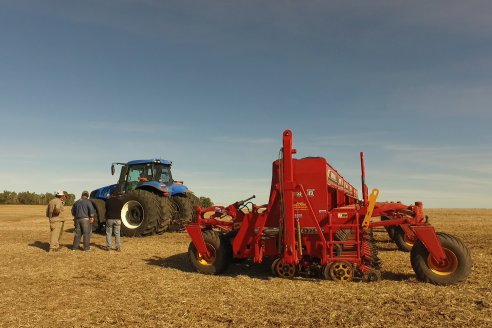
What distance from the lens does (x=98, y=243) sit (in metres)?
14.1

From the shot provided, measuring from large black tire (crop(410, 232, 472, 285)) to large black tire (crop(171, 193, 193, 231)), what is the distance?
37.2 feet

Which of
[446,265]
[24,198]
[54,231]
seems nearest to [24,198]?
[24,198]

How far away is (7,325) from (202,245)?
4149 millimetres

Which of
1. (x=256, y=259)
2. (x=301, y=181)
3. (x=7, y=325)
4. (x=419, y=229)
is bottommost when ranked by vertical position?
(x=7, y=325)

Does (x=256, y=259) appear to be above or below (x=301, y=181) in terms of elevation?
below

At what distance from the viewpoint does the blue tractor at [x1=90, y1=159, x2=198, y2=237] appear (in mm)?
15438

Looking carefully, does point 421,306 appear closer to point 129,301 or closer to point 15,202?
point 129,301

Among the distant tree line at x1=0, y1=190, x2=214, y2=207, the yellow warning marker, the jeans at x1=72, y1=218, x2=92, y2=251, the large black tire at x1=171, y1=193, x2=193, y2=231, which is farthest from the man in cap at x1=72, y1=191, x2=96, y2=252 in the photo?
the distant tree line at x1=0, y1=190, x2=214, y2=207

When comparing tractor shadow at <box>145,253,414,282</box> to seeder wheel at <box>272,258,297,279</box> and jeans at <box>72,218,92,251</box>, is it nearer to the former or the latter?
seeder wheel at <box>272,258,297,279</box>

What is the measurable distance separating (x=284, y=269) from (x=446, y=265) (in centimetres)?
299

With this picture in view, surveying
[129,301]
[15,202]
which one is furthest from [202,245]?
[15,202]

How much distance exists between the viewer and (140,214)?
618 inches

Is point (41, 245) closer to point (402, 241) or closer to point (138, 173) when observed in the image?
point (138, 173)

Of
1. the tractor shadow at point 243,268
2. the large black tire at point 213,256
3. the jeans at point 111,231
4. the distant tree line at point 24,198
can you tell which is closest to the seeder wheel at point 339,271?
the tractor shadow at point 243,268
